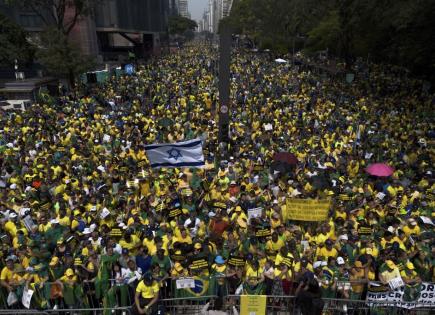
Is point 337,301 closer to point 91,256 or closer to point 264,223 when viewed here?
point 264,223

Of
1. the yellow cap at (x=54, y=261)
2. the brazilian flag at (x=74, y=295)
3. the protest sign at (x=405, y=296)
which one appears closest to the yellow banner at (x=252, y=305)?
the protest sign at (x=405, y=296)

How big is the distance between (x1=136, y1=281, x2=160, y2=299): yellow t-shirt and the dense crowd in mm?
19

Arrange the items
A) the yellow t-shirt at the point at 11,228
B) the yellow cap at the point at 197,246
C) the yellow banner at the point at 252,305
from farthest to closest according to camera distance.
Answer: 1. the yellow t-shirt at the point at 11,228
2. the yellow cap at the point at 197,246
3. the yellow banner at the point at 252,305

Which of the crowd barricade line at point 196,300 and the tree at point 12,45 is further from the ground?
the tree at point 12,45

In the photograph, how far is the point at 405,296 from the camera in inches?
300

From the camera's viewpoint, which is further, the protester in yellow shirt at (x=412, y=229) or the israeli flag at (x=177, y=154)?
the israeli flag at (x=177, y=154)

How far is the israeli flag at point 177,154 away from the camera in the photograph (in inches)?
444

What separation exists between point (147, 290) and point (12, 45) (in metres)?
34.6

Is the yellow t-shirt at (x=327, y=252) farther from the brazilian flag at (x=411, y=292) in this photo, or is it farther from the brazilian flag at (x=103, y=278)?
the brazilian flag at (x=103, y=278)

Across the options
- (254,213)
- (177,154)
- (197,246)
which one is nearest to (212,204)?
(254,213)

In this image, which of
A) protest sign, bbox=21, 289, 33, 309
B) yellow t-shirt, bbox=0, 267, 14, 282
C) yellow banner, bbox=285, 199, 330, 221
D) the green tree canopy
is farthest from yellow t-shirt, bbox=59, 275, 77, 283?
the green tree canopy

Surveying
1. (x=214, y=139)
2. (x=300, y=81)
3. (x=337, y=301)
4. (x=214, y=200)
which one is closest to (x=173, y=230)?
(x=214, y=200)

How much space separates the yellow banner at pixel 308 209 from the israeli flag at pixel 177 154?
2.95 metres

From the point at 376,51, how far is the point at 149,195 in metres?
31.9
